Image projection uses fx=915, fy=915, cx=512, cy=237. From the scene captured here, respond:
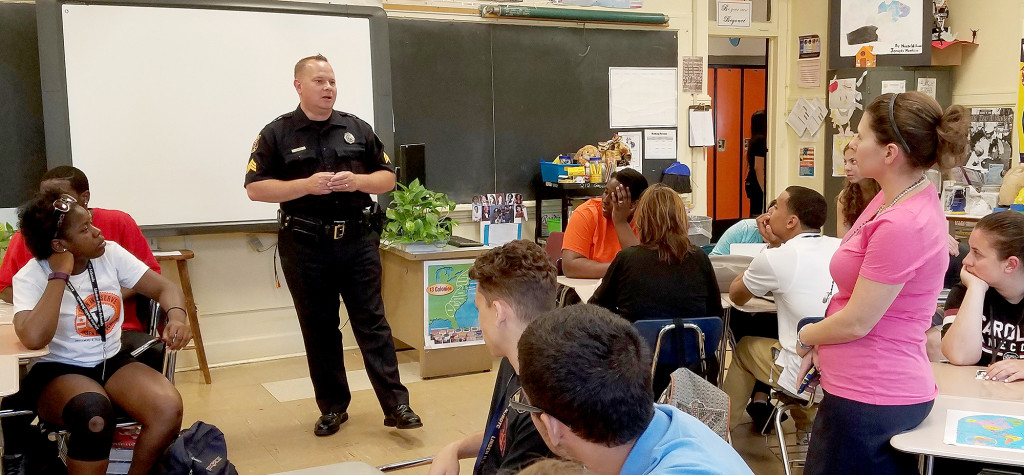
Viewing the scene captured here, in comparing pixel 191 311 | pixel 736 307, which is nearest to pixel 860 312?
pixel 736 307

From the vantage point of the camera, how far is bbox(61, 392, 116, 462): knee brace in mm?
2936

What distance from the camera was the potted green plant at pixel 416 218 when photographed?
5281mm

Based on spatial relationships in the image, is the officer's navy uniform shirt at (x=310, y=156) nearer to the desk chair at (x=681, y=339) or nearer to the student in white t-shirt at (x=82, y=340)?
the student in white t-shirt at (x=82, y=340)

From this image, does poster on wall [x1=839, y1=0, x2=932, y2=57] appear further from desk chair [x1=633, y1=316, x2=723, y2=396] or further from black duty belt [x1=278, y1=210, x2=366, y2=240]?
black duty belt [x1=278, y1=210, x2=366, y2=240]

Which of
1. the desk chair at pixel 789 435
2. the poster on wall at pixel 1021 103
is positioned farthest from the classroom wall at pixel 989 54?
the desk chair at pixel 789 435

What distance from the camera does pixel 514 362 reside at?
6.63 feet

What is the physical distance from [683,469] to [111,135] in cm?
450

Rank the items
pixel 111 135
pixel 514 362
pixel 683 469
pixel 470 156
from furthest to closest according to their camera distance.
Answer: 1. pixel 470 156
2. pixel 111 135
3. pixel 514 362
4. pixel 683 469

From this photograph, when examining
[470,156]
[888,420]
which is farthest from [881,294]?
[470,156]

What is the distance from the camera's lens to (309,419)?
446 cm

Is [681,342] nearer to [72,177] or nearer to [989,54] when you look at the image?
[72,177]

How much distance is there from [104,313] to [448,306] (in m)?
2.30

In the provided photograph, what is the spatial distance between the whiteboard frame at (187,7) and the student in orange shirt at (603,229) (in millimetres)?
1711

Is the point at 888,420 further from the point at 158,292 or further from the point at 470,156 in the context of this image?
the point at 470,156
